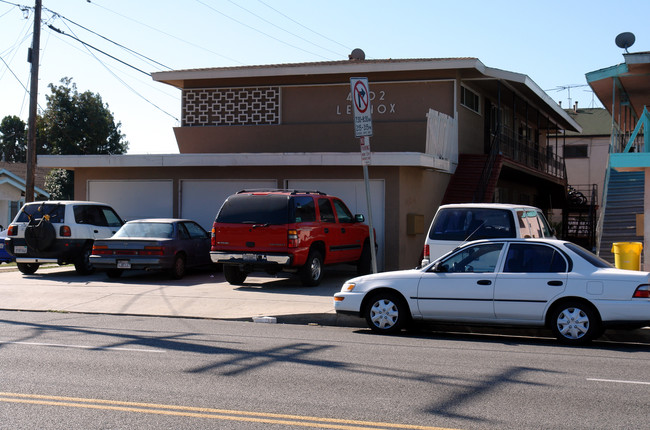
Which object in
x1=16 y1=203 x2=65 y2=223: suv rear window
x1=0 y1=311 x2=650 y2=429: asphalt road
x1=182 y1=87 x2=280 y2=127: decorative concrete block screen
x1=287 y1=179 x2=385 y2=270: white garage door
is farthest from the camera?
x1=182 y1=87 x2=280 y2=127: decorative concrete block screen

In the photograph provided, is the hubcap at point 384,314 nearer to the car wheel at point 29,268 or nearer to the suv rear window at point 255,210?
the suv rear window at point 255,210

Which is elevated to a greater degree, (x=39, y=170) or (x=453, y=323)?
(x=39, y=170)

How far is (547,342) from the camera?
1111 cm

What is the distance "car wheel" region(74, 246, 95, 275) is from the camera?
63.4ft

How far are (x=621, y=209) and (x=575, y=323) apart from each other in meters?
10.2

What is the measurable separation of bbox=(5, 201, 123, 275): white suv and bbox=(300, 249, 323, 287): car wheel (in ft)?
19.7

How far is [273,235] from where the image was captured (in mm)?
16219

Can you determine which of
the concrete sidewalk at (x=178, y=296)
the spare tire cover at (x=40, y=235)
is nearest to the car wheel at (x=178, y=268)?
the concrete sidewalk at (x=178, y=296)

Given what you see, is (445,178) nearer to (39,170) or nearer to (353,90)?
(353,90)

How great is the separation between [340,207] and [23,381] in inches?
445

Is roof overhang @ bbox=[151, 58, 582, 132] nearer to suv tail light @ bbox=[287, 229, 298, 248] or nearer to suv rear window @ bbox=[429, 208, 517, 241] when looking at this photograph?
suv tail light @ bbox=[287, 229, 298, 248]

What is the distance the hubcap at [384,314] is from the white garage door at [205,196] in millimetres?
10549

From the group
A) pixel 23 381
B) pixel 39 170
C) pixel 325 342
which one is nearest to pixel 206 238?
pixel 325 342

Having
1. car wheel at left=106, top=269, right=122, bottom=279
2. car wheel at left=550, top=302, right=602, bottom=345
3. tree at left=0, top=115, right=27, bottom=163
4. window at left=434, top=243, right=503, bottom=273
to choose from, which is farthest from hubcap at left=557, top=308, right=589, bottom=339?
tree at left=0, top=115, right=27, bottom=163
